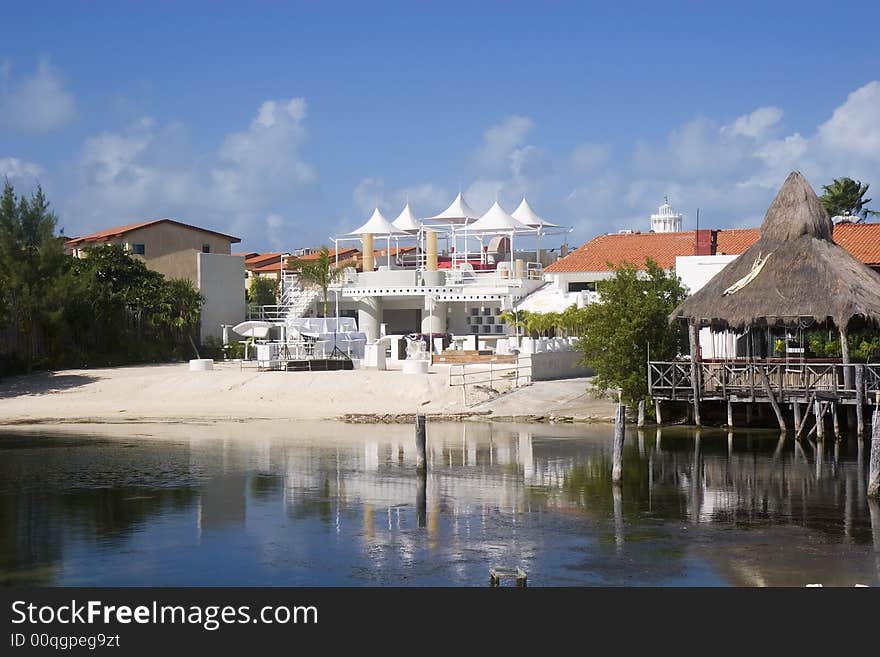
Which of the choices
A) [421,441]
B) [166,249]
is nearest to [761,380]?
[421,441]

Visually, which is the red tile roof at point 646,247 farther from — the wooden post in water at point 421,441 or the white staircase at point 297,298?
the wooden post in water at point 421,441

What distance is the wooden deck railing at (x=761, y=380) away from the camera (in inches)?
1337

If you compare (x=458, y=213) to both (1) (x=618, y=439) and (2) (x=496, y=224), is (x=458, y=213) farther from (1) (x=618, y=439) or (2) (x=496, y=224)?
(1) (x=618, y=439)

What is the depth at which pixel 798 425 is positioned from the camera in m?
34.9

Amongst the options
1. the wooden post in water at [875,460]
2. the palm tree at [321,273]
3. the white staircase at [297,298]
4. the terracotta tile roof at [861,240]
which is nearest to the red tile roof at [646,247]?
the terracotta tile roof at [861,240]

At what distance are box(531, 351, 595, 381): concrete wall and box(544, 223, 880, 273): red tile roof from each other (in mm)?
9716

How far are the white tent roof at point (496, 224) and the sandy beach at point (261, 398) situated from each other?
23761 millimetres

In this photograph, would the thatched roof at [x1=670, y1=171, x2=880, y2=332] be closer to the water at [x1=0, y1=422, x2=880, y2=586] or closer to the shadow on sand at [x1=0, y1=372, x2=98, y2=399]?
the water at [x1=0, y1=422, x2=880, y2=586]

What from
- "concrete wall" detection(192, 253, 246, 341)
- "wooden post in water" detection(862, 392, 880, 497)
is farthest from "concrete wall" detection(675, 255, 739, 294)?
"concrete wall" detection(192, 253, 246, 341)

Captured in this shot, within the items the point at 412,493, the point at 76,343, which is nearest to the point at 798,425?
the point at 412,493

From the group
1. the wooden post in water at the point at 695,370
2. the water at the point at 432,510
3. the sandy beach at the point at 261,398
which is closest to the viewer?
the water at the point at 432,510

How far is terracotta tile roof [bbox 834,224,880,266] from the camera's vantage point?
154 ft

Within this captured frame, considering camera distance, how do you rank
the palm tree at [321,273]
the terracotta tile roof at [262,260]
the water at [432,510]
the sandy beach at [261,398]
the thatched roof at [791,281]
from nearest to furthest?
the water at [432,510] < the thatched roof at [791,281] < the sandy beach at [261,398] < the palm tree at [321,273] < the terracotta tile roof at [262,260]
